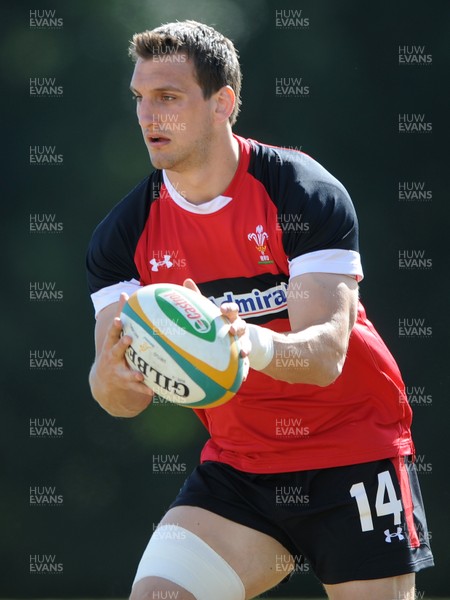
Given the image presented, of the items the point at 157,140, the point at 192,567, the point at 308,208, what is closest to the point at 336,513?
the point at 192,567

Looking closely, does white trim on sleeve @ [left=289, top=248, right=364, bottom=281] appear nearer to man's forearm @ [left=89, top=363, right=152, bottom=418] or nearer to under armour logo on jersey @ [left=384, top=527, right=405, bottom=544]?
man's forearm @ [left=89, top=363, right=152, bottom=418]

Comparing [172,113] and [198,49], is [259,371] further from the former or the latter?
[198,49]

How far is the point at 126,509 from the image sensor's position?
16.6 ft

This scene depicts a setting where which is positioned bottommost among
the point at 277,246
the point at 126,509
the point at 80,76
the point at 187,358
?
the point at 126,509

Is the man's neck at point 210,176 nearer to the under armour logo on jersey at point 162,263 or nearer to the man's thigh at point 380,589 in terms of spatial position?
the under armour logo on jersey at point 162,263

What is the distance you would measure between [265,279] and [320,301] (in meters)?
0.32

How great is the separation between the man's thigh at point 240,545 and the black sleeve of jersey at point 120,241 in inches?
30.5

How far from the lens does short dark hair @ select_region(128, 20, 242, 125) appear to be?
3.30 meters

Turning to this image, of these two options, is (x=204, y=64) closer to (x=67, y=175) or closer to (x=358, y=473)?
(x=358, y=473)

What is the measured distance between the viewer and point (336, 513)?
318cm

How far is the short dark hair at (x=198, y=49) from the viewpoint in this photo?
10.8ft

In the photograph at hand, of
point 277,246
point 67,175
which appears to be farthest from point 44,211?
point 277,246

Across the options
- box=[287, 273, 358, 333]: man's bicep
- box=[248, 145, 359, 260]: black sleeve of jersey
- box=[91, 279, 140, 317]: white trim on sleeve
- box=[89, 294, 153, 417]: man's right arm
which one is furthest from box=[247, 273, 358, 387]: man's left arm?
box=[91, 279, 140, 317]: white trim on sleeve

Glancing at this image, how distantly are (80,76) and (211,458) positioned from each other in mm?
2411
